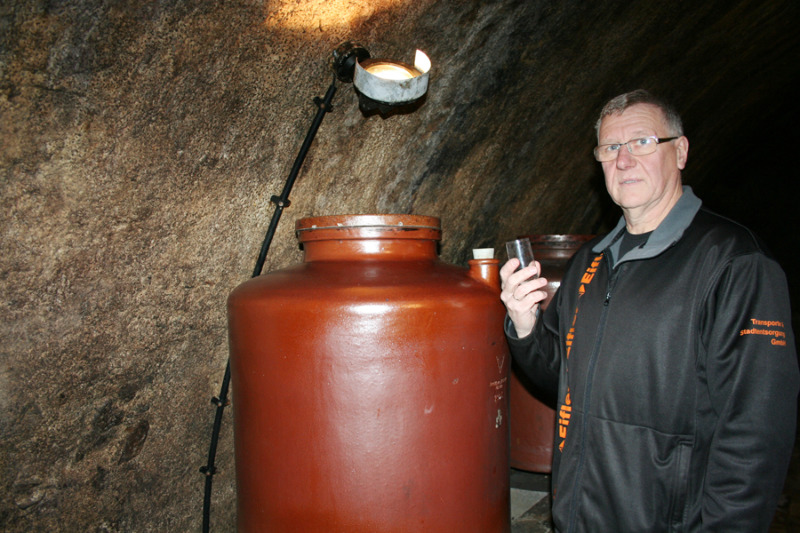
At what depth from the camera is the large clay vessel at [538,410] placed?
10.4ft

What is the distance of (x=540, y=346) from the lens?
190 cm

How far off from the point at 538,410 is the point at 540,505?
557 millimetres

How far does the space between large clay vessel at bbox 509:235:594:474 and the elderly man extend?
4.84 ft

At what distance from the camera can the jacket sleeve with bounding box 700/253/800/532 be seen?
1.28 m

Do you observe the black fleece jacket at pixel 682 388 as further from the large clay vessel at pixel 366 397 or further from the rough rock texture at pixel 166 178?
the rough rock texture at pixel 166 178

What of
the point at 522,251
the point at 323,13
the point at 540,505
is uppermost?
the point at 323,13

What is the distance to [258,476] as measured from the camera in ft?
5.94

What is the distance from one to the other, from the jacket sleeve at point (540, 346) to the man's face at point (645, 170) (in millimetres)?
459

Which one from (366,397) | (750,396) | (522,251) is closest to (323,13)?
(522,251)

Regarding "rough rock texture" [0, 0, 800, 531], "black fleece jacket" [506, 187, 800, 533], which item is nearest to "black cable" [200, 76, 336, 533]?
"rough rock texture" [0, 0, 800, 531]

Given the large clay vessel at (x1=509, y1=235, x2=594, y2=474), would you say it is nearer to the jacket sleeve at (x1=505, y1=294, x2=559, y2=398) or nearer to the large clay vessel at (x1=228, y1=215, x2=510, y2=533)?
the jacket sleeve at (x1=505, y1=294, x2=559, y2=398)

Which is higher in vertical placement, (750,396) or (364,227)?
(364,227)

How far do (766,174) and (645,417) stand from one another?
9.02m

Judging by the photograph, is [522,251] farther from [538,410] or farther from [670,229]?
[538,410]
